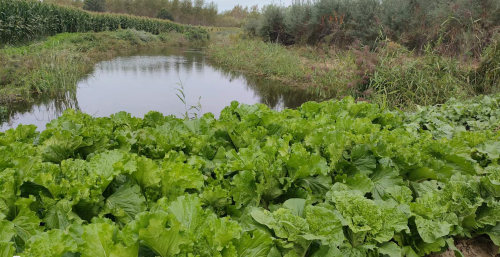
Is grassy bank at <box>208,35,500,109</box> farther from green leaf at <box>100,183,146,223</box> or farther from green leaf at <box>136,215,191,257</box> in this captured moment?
green leaf at <box>136,215,191,257</box>

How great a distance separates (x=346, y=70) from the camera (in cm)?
861

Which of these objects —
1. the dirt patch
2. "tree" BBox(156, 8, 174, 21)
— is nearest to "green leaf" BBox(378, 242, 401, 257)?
the dirt patch

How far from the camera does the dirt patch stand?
1808mm

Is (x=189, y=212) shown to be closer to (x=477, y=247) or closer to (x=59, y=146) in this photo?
(x=59, y=146)

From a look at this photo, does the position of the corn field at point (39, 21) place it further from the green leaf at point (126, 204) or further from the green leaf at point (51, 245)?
the green leaf at point (51, 245)

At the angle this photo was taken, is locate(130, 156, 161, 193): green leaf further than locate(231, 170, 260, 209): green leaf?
No

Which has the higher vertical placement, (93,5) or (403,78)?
(93,5)

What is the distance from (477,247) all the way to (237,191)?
155 cm

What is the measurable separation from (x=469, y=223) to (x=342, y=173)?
77cm

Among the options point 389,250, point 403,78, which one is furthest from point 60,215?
point 403,78

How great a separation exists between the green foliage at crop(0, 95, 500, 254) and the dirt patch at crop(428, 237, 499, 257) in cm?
11

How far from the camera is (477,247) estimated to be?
185cm

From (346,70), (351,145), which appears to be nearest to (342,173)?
(351,145)

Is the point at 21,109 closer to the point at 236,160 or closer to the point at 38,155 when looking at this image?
the point at 38,155
